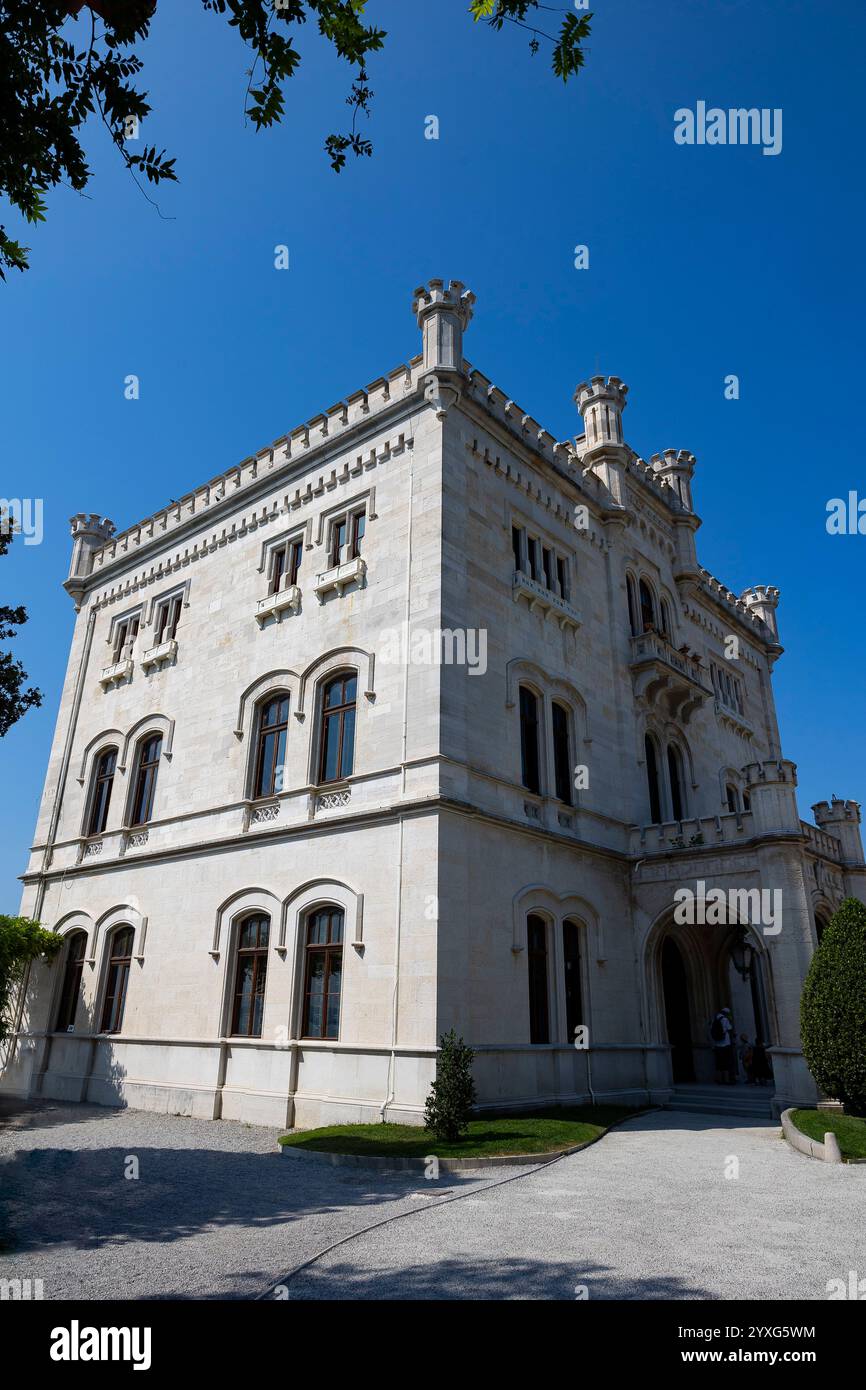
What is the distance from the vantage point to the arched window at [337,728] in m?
19.6

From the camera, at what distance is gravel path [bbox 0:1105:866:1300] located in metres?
6.74

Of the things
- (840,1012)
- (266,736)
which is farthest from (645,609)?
(840,1012)

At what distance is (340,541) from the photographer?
2227 cm

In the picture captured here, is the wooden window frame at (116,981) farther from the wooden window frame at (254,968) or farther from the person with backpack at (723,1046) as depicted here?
the person with backpack at (723,1046)

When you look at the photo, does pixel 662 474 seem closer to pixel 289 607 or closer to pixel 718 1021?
pixel 289 607

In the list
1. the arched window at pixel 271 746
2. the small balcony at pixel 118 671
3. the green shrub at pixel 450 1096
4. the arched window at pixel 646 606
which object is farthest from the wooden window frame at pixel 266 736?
the arched window at pixel 646 606

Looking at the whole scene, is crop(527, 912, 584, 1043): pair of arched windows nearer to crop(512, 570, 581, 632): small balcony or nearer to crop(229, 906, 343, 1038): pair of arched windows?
crop(229, 906, 343, 1038): pair of arched windows

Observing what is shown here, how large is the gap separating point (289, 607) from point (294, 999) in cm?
976

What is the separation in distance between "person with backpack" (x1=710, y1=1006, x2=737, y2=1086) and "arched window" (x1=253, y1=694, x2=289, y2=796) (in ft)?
42.3

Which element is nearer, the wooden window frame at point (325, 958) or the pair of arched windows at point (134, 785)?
the wooden window frame at point (325, 958)

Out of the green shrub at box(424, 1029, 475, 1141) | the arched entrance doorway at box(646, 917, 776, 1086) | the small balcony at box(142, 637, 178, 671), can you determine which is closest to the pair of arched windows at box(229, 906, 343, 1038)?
the green shrub at box(424, 1029, 475, 1141)

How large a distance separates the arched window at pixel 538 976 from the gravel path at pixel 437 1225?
13.1 ft

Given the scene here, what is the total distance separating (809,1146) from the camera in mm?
13172
